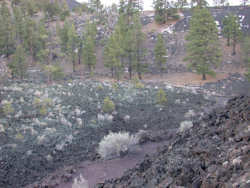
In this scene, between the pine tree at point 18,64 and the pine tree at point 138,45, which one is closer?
the pine tree at point 18,64

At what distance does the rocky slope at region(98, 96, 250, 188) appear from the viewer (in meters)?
5.45

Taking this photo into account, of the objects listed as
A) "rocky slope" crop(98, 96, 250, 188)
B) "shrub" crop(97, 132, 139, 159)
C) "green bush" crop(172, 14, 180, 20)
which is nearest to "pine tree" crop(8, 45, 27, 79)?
"shrub" crop(97, 132, 139, 159)

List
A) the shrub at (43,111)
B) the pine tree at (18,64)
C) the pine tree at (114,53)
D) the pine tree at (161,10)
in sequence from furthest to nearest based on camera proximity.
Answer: the pine tree at (161,10)
the pine tree at (114,53)
the pine tree at (18,64)
the shrub at (43,111)

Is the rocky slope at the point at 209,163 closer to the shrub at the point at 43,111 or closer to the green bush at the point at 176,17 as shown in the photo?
the shrub at the point at 43,111

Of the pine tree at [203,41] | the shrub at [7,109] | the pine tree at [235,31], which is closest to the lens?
the shrub at [7,109]

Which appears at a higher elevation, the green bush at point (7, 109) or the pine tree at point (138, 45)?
the pine tree at point (138, 45)

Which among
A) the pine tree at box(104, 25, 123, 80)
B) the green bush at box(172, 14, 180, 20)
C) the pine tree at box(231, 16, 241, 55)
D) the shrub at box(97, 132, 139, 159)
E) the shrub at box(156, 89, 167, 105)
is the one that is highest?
the green bush at box(172, 14, 180, 20)

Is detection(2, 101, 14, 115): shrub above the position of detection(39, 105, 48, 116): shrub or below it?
above

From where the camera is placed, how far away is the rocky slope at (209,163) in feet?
17.9

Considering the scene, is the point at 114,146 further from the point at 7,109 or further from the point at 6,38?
the point at 6,38

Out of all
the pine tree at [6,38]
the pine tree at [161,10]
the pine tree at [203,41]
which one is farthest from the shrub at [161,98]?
the pine tree at [161,10]

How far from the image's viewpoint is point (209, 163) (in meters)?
6.51

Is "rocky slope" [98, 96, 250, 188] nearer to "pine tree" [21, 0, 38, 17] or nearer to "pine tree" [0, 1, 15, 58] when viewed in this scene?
"pine tree" [0, 1, 15, 58]

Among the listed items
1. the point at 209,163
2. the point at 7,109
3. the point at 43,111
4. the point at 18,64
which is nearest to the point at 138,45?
the point at 18,64
